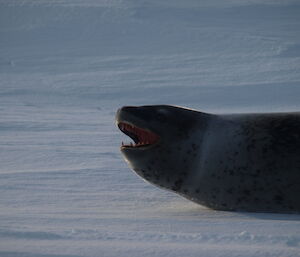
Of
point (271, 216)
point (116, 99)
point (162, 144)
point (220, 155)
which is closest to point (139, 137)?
point (162, 144)

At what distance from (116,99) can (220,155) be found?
24.5ft

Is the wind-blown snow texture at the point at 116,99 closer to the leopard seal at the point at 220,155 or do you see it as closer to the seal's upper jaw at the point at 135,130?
the leopard seal at the point at 220,155

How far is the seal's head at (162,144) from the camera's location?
4.33m

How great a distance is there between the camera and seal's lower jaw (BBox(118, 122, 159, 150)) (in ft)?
14.3

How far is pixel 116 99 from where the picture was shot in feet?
38.1

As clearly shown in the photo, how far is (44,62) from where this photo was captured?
15039mm

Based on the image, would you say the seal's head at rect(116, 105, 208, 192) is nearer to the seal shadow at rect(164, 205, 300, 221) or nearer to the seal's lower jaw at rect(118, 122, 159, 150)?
the seal's lower jaw at rect(118, 122, 159, 150)

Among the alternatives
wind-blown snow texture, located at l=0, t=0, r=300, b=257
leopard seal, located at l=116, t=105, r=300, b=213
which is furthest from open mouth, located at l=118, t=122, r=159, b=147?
wind-blown snow texture, located at l=0, t=0, r=300, b=257

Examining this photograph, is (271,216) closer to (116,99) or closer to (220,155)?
(220,155)

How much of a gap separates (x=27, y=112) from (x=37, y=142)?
3.00 m

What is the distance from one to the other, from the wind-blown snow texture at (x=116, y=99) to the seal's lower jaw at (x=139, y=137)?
34 centimetres

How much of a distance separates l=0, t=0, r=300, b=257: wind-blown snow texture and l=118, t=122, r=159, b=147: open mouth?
0.36 meters

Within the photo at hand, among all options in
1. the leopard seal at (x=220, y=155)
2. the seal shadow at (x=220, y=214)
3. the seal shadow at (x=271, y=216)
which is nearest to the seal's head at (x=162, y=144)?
the leopard seal at (x=220, y=155)

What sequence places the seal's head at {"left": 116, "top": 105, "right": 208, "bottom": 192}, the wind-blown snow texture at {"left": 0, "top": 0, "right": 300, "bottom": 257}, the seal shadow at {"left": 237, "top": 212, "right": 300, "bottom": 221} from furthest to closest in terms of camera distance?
the seal's head at {"left": 116, "top": 105, "right": 208, "bottom": 192}
the seal shadow at {"left": 237, "top": 212, "right": 300, "bottom": 221}
the wind-blown snow texture at {"left": 0, "top": 0, "right": 300, "bottom": 257}
